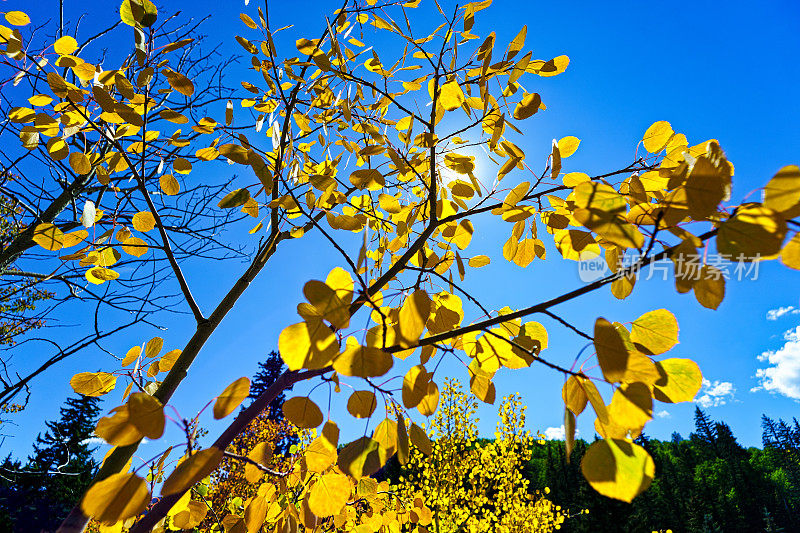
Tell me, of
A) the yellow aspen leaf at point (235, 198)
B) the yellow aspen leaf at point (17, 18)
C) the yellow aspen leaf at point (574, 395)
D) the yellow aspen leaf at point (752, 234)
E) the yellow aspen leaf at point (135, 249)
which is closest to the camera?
the yellow aspen leaf at point (752, 234)

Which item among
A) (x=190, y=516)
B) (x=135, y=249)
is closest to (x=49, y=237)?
(x=135, y=249)

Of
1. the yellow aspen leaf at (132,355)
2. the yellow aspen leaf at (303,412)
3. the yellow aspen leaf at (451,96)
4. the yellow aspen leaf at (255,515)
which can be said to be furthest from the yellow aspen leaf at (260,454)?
the yellow aspen leaf at (451,96)

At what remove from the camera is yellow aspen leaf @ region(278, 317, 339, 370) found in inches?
18.1

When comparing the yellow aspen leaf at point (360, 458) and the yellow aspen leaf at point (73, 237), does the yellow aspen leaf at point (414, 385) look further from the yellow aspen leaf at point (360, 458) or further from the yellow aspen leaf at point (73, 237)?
the yellow aspen leaf at point (73, 237)

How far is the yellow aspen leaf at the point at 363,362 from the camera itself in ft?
1.54

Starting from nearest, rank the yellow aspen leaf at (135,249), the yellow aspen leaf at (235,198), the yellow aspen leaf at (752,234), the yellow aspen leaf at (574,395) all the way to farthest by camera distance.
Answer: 1. the yellow aspen leaf at (752,234)
2. the yellow aspen leaf at (574,395)
3. the yellow aspen leaf at (235,198)
4. the yellow aspen leaf at (135,249)

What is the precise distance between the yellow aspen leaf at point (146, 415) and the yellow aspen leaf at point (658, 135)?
90cm

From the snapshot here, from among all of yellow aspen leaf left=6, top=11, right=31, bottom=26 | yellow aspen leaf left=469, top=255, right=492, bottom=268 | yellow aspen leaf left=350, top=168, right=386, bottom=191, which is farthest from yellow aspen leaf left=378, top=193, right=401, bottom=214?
yellow aspen leaf left=6, top=11, right=31, bottom=26

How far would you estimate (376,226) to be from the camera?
1164 mm

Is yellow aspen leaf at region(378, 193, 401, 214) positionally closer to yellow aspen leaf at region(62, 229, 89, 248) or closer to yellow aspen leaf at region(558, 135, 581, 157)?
yellow aspen leaf at region(558, 135, 581, 157)

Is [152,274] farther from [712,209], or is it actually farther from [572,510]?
[572,510]

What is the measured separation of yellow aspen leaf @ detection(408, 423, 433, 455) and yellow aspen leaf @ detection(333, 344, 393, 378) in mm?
253

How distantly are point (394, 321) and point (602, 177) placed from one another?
1.52ft

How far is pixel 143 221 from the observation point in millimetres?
931
